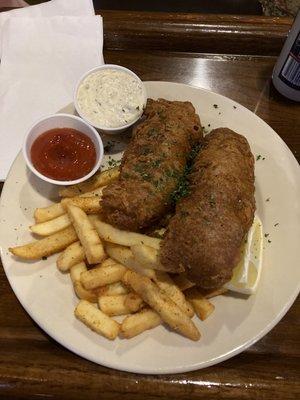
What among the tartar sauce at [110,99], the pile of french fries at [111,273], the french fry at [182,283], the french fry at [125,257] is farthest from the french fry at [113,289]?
the tartar sauce at [110,99]

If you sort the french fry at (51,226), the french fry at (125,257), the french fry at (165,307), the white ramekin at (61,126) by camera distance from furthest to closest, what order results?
1. the white ramekin at (61,126)
2. the french fry at (51,226)
3. the french fry at (125,257)
4. the french fry at (165,307)

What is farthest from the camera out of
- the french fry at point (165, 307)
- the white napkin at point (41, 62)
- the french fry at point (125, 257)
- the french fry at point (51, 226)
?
the white napkin at point (41, 62)

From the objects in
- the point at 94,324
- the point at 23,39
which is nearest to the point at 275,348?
the point at 94,324

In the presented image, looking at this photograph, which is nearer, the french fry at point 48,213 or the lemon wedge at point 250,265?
the lemon wedge at point 250,265

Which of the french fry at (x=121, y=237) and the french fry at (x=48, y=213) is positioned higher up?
the french fry at (x=121, y=237)

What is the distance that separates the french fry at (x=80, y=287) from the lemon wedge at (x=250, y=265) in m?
0.55

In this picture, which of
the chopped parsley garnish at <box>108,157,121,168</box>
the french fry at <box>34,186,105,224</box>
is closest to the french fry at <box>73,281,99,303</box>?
the french fry at <box>34,186,105,224</box>

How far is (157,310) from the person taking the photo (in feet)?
5.64

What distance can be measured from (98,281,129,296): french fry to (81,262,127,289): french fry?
45mm

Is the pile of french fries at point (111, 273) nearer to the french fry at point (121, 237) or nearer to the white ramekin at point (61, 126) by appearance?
the french fry at point (121, 237)

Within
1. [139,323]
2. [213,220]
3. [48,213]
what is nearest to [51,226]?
[48,213]

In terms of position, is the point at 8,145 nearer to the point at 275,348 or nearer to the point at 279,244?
the point at 279,244

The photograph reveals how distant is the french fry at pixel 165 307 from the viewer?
171 cm

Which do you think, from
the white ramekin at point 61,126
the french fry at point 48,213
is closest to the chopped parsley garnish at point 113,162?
the white ramekin at point 61,126
